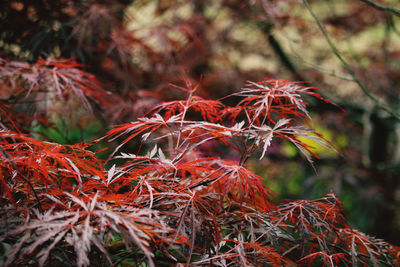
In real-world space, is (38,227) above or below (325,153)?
above

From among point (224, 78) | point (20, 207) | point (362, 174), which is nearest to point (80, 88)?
point (20, 207)

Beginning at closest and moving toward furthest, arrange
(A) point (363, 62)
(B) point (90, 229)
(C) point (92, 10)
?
(B) point (90, 229) → (C) point (92, 10) → (A) point (363, 62)

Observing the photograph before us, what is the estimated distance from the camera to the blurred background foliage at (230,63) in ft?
5.06

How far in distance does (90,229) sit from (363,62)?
363cm

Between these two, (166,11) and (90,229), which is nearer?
(90,229)

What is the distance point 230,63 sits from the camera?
119 inches

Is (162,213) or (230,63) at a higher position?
(230,63)

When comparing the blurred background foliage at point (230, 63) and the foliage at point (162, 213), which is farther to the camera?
the blurred background foliage at point (230, 63)

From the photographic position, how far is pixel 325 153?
11.3 feet

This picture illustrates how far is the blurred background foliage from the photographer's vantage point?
154 cm

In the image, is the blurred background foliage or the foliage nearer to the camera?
the foliage

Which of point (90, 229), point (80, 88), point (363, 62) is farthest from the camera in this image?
point (363, 62)

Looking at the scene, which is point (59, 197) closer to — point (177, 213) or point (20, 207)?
point (20, 207)

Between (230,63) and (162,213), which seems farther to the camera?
(230,63)
